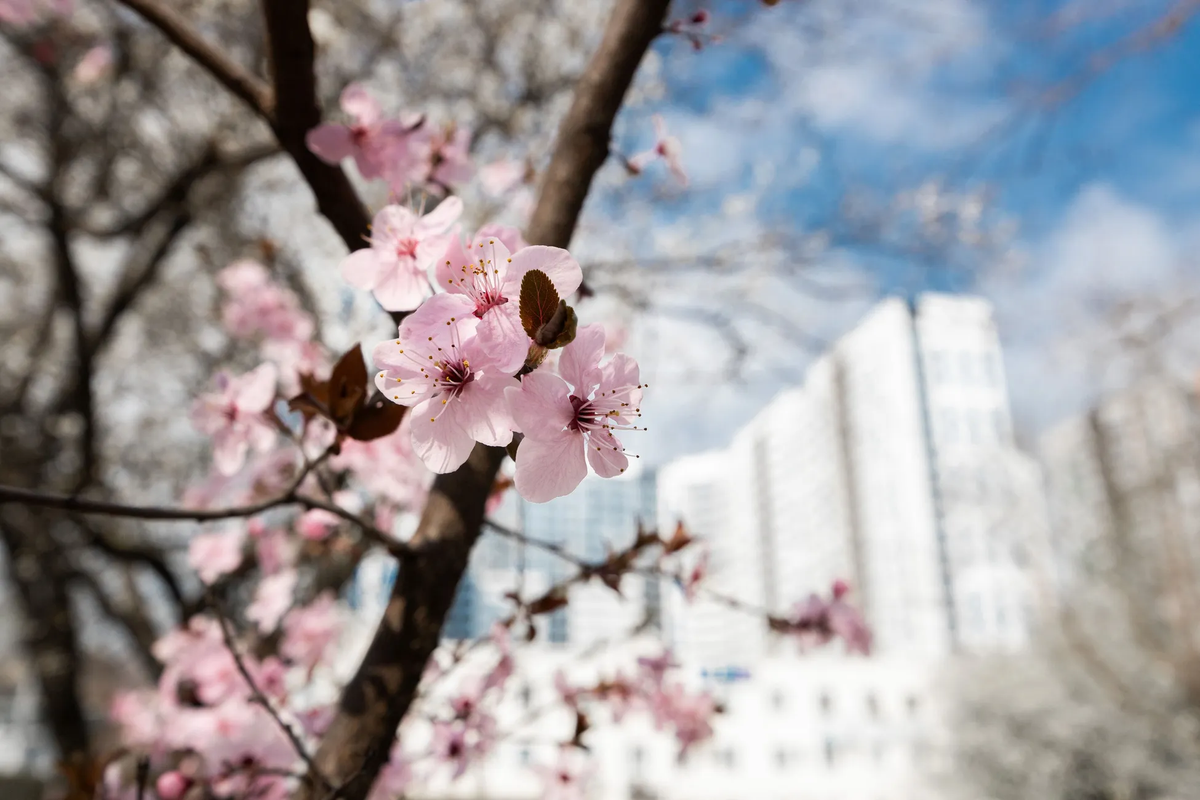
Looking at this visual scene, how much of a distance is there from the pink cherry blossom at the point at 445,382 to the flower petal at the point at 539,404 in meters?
0.01

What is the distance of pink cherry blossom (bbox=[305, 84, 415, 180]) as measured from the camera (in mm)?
770

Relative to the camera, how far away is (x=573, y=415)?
476 mm

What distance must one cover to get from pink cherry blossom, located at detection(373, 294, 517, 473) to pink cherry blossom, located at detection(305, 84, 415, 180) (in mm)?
372

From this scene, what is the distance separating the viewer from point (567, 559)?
98 cm

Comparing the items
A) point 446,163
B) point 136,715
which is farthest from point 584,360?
point 136,715

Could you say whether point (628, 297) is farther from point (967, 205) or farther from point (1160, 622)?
point (1160, 622)

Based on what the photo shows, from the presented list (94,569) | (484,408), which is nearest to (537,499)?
(484,408)

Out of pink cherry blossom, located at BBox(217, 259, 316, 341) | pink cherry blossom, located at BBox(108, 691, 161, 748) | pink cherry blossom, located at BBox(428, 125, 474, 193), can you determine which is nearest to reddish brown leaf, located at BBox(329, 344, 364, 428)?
pink cherry blossom, located at BBox(428, 125, 474, 193)

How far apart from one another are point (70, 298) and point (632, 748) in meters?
12.6

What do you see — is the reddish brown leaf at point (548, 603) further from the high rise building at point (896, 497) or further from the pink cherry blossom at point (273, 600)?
the high rise building at point (896, 497)

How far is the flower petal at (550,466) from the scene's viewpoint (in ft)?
1.47

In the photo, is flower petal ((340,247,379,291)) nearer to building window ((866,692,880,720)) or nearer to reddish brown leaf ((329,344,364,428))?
reddish brown leaf ((329,344,364,428))

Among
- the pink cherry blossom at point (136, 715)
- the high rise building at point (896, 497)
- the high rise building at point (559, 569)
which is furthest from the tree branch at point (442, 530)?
the high rise building at point (896, 497)

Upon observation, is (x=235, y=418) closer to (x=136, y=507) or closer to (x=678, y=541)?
(x=136, y=507)
